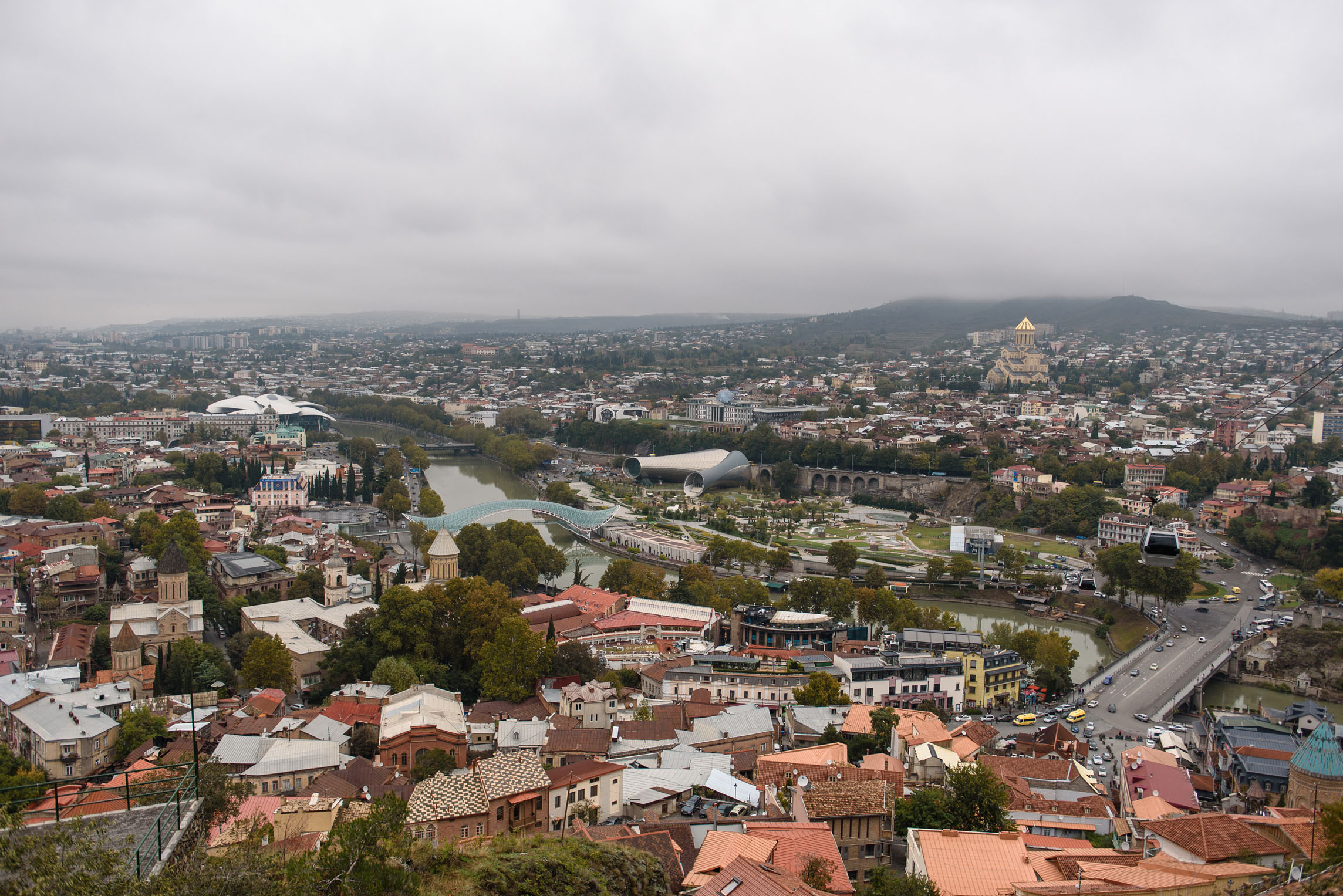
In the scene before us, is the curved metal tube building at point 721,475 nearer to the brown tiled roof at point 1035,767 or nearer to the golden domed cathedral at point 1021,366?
the brown tiled roof at point 1035,767

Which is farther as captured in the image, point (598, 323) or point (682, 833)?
point (598, 323)

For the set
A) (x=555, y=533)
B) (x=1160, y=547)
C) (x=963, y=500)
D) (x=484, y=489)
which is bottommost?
(x=484, y=489)

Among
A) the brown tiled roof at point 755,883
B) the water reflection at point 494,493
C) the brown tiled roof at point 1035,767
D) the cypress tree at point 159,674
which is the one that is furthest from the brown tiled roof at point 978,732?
the water reflection at point 494,493

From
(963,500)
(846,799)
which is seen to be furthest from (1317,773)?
(963,500)

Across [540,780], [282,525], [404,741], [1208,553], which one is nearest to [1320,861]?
[540,780]

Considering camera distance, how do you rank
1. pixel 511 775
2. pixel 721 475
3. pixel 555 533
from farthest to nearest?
1. pixel 721 475
2. pixel 555 533
3. pixel 511 775

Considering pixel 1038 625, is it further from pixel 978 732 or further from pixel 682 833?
pixel 682 833

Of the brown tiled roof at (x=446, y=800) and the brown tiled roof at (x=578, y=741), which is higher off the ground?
the brown tiled roof at (x=446, y=800)

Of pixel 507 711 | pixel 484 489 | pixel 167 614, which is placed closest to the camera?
pixel 507 711
